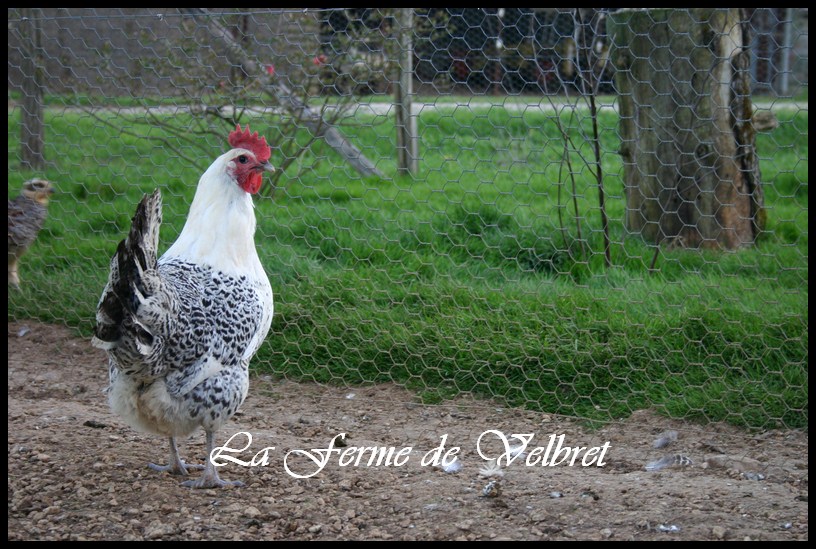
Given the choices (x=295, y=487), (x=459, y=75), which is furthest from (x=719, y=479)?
(x=459, y=75)

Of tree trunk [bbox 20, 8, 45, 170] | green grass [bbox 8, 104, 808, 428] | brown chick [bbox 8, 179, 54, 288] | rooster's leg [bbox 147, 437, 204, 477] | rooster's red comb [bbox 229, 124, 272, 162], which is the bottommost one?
rooster's leg [bbox 147, 437, 204, 477]

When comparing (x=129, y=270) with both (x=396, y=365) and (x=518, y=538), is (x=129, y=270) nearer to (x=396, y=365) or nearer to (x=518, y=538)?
(x=518, y=538)

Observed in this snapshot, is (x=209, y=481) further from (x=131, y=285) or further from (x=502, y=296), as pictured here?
(x=502, y=296)

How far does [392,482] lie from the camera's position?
125 inches

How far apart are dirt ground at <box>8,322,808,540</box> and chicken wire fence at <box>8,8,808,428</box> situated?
0.24m

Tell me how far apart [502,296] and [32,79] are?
3.70 meters

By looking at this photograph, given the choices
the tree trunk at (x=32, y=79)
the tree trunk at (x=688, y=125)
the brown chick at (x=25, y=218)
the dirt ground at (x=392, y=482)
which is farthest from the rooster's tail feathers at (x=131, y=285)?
the tree trunk at (x=32, y=79)

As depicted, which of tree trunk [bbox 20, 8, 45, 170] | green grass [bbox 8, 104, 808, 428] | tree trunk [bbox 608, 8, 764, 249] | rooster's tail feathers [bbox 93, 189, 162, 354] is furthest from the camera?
tree trunk [bbox 20, 8, 45, 170]

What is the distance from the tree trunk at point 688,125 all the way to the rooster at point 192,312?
7.04 feet

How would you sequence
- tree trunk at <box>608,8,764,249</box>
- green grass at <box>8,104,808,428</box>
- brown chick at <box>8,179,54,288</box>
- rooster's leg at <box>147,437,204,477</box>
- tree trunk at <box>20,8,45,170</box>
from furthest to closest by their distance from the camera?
tree trunk at <box>20,8,45,170</box> → brown chick at <box>8,179,54,288</box> → tree trunk at <box>608,8,764,249</box> → green grass at <box>8,104,808,428</box> → rooster's leg at <box>147,437,204,477</box>

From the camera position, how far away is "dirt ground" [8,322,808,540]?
2.74 m

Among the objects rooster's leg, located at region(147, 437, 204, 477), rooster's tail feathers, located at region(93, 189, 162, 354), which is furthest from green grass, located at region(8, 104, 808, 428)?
rooster's tail feathers, located at region(93, 189, 162, 354)

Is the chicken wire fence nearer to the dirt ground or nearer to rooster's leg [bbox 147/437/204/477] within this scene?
the dirt ground

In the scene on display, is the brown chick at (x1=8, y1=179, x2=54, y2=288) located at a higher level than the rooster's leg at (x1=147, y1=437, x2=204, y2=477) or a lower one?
higher
